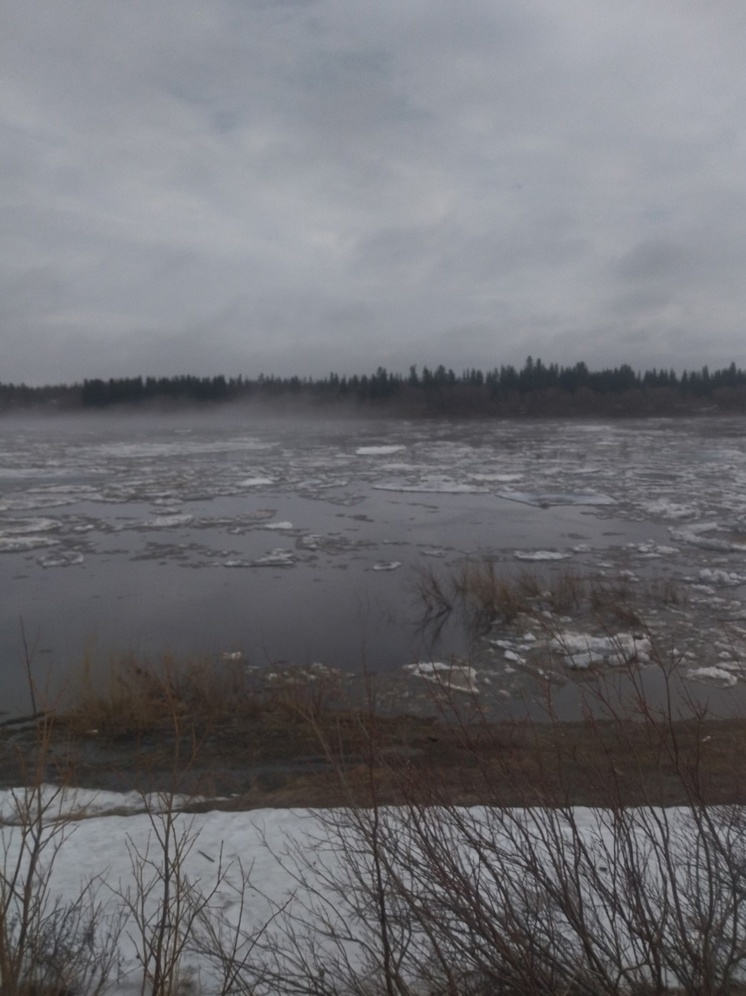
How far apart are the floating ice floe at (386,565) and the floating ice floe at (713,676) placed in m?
5.30

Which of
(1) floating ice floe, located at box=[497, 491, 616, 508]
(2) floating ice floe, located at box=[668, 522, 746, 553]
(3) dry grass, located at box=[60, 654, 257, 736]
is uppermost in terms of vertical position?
(1) floating ice floe, located at box=[497, 491, 616, 508]

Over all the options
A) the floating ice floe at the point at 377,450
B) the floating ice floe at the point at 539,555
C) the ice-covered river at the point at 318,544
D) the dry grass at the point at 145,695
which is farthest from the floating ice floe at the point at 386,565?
the floating ice floe at the point at 377,450

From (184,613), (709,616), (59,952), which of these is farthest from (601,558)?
(59,952)

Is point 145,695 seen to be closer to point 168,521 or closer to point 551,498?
point 168,521

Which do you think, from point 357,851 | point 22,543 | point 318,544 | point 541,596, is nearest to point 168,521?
point 22,543

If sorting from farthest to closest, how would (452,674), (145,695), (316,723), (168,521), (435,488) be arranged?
(435,488) → (168,521) → (452,674) → (145,695) → (316,723)

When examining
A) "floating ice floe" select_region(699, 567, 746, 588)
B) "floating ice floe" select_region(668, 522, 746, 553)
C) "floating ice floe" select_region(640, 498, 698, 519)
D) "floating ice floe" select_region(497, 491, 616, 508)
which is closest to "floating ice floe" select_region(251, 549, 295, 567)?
"floating ice floe" select_region(699, 567, 746, 588)

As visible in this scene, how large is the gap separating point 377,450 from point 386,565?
2053 cm

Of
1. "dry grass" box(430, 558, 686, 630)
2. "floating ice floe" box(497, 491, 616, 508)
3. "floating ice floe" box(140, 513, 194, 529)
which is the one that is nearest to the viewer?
"dry grass" box(430, 558, 686, 630)

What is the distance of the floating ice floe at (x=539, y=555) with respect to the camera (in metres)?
12.4

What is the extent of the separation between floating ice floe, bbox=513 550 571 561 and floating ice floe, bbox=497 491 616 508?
5.09 m

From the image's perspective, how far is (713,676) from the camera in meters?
7.33

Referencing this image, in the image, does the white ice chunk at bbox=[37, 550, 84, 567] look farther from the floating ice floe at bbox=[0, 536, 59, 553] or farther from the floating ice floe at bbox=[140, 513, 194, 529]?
the floating ice floe at bbox=[140, 513, 194, 529]

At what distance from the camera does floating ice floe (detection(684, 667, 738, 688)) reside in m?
7.23
